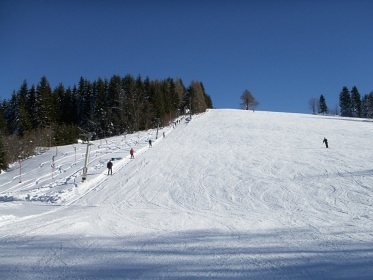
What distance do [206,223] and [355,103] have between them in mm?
112590

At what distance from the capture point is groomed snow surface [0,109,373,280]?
6258mm

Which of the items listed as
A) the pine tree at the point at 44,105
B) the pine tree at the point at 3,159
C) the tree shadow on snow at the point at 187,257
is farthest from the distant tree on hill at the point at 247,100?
the tree shadow on snow at the point at 187,257

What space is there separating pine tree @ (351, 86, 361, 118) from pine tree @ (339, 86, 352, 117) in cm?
108

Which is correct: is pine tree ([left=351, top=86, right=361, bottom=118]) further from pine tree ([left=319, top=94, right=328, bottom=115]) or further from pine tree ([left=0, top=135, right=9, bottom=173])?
pine tree ([left=0, top=135, right=9, bottom=173])

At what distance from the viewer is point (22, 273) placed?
601 centimetres

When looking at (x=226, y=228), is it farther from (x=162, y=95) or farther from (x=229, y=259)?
(x=162, y=95)

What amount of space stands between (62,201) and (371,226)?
1548 cm

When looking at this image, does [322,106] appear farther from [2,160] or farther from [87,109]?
[2,160]

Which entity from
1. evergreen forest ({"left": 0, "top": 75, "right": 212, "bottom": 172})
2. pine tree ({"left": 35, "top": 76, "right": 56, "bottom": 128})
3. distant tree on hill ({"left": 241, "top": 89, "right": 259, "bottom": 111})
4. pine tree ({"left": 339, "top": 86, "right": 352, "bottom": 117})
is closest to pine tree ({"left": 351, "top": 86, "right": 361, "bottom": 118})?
pine tree ({"left": 339, "top": 86, "right": 352, "bottom": 117})

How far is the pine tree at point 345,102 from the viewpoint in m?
110

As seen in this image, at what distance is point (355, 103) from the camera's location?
10812 centimetres

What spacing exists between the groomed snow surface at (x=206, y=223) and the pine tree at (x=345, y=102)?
299 ft

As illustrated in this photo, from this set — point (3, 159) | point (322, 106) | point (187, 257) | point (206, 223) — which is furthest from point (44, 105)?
point (322, 106)

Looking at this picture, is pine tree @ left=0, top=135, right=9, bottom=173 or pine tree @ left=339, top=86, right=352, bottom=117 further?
pine tree @ left=339, top=86, right=352, bottom=117
